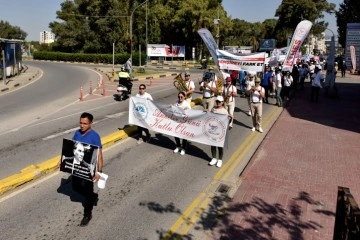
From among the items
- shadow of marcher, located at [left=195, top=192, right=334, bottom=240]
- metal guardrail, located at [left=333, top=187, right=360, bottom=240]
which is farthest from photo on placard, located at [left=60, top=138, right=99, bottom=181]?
metal guardrail, located at [left=333, top=187, right=360, bottom=240]

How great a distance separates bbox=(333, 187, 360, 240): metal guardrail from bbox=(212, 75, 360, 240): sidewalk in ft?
5.87

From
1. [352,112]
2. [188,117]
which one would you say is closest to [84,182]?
[188,117]

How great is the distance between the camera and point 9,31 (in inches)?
3949

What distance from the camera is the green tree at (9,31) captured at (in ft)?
320

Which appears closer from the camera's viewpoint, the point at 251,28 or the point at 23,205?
the point at 23,205

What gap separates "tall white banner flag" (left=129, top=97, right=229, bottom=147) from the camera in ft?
30.3

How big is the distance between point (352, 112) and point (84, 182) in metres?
14.9

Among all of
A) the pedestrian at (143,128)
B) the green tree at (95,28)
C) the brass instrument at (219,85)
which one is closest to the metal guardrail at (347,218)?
the pedestrian at (143,128)

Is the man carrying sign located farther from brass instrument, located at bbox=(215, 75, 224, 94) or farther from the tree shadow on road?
brass instrument, located at bbox=(215, 75, 224, 94)

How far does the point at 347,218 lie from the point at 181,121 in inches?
248

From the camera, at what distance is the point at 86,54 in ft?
188

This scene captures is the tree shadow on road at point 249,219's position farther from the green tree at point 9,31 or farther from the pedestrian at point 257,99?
the green tree at point 9,31

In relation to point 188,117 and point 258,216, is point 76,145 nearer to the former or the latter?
point 258,216

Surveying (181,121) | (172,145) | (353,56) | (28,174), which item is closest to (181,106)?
(181,121)
